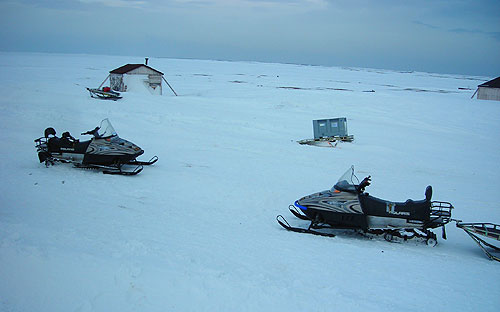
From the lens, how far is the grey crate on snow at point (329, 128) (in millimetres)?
17359

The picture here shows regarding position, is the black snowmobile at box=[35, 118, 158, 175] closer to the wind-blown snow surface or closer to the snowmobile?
the wind-blown snow surface

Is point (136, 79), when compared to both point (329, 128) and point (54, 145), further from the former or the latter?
point (54, 145)

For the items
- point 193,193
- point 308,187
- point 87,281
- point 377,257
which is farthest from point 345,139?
point 87,281

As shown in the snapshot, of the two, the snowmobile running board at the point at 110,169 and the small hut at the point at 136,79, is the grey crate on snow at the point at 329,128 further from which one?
the small hut at the point at 136,79

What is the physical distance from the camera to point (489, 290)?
17.6 feet

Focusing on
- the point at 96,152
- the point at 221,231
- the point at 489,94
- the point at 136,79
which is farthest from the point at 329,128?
the point at 489,94

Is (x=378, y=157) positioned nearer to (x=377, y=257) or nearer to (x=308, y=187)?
(x=308, y=187)

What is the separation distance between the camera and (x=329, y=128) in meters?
17.6

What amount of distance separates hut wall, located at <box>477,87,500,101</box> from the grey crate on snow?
26.6m

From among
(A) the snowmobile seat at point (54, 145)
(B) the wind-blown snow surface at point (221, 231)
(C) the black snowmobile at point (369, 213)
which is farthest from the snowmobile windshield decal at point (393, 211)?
(A) the snowmobile seat at point (54, 145)

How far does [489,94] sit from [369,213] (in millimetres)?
36875

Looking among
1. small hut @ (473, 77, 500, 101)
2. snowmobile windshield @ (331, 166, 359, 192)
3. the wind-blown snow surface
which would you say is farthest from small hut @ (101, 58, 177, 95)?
small hut @ (473, 77, 500, 101)

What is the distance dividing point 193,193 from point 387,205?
4.48 m

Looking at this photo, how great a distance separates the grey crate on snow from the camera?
1736 centimetres
